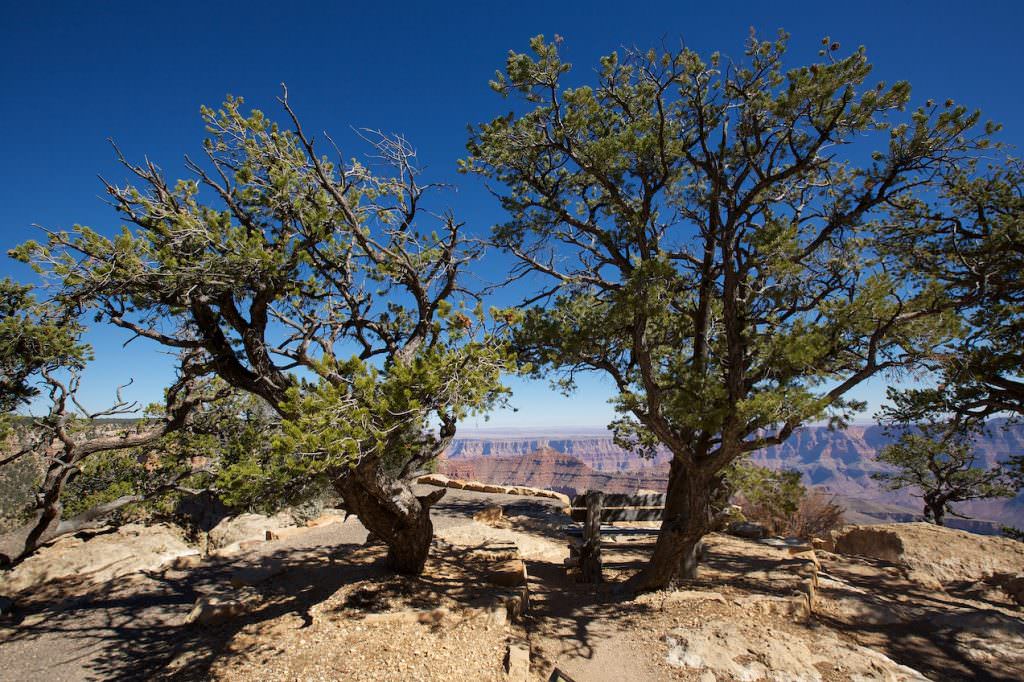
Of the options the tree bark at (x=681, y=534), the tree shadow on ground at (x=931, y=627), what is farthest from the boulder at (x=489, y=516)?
the tree shadow on ground at (x=931, y=627)

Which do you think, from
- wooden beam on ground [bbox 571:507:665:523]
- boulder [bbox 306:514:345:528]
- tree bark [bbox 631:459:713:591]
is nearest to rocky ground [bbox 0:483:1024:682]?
tree bark [bbox 631:459:713:591]

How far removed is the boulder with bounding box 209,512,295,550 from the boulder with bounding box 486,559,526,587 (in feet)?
33.5

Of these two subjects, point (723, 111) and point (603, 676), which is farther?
point (723, 111)

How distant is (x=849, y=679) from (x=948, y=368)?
5.34 m

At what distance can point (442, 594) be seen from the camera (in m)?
7.28

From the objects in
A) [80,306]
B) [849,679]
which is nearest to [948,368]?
[849,679]

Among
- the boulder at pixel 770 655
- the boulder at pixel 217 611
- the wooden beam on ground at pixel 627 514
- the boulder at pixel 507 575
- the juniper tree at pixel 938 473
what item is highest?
the juniper tree at pixel 938 473

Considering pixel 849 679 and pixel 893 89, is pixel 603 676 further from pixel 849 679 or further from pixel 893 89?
pixel 893 89

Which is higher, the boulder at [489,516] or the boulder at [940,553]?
the boulder at [940,553]

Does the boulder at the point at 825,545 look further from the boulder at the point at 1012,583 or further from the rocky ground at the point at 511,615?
the boulder at the point at 1012,583

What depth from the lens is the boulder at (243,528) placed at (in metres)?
15.1

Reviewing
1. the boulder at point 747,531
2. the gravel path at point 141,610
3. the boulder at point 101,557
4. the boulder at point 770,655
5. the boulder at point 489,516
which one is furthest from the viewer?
the boulder at point 489,516

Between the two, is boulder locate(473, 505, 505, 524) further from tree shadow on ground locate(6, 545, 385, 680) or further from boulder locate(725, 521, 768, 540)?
boulder locate(725, 521, 768, 540)

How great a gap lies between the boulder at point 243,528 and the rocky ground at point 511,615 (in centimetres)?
271
